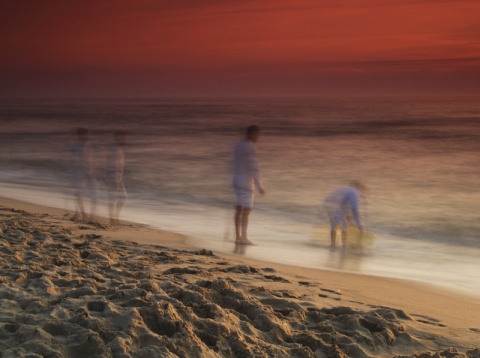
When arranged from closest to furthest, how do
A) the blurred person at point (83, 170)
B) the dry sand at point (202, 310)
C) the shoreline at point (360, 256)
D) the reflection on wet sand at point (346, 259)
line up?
the dry sand at point (202, 310) → the shoreline at point (360, 256) → the reflection on wet sand at point (346, 259) → the blurred person at point (83, 170)

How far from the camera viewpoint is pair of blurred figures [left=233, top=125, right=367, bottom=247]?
9.77 m

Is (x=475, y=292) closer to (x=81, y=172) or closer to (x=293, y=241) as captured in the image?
(x=293, y=241)

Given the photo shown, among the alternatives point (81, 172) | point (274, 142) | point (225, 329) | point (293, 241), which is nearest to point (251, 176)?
point (293, 241)

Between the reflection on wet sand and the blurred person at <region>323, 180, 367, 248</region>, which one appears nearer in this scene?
the reflection on wet sand

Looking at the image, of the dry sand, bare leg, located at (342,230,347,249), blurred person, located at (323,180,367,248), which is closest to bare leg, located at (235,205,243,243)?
blurred person, located at (323,180,367,248)

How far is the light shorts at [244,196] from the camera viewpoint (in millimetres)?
9891

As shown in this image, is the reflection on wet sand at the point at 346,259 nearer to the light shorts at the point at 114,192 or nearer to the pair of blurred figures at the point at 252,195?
the pair of blurred figures at the point at 252,195

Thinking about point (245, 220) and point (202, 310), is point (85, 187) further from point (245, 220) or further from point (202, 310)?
point (202, 310)

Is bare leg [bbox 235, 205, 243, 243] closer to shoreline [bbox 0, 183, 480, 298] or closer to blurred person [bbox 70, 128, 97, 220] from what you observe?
shoreline [bbox 0, 183, 480, 298]

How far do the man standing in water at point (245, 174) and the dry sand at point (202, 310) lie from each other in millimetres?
2328

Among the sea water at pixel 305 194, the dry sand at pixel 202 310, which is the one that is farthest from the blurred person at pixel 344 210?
the dry sand at pixel 202 310

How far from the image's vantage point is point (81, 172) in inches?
463

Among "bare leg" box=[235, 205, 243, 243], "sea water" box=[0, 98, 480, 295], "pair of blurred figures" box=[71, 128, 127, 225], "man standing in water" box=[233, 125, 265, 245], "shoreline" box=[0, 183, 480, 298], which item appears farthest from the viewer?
"pair of blurred figures" box=[71, 128, 127, 225]

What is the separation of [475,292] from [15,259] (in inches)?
224
